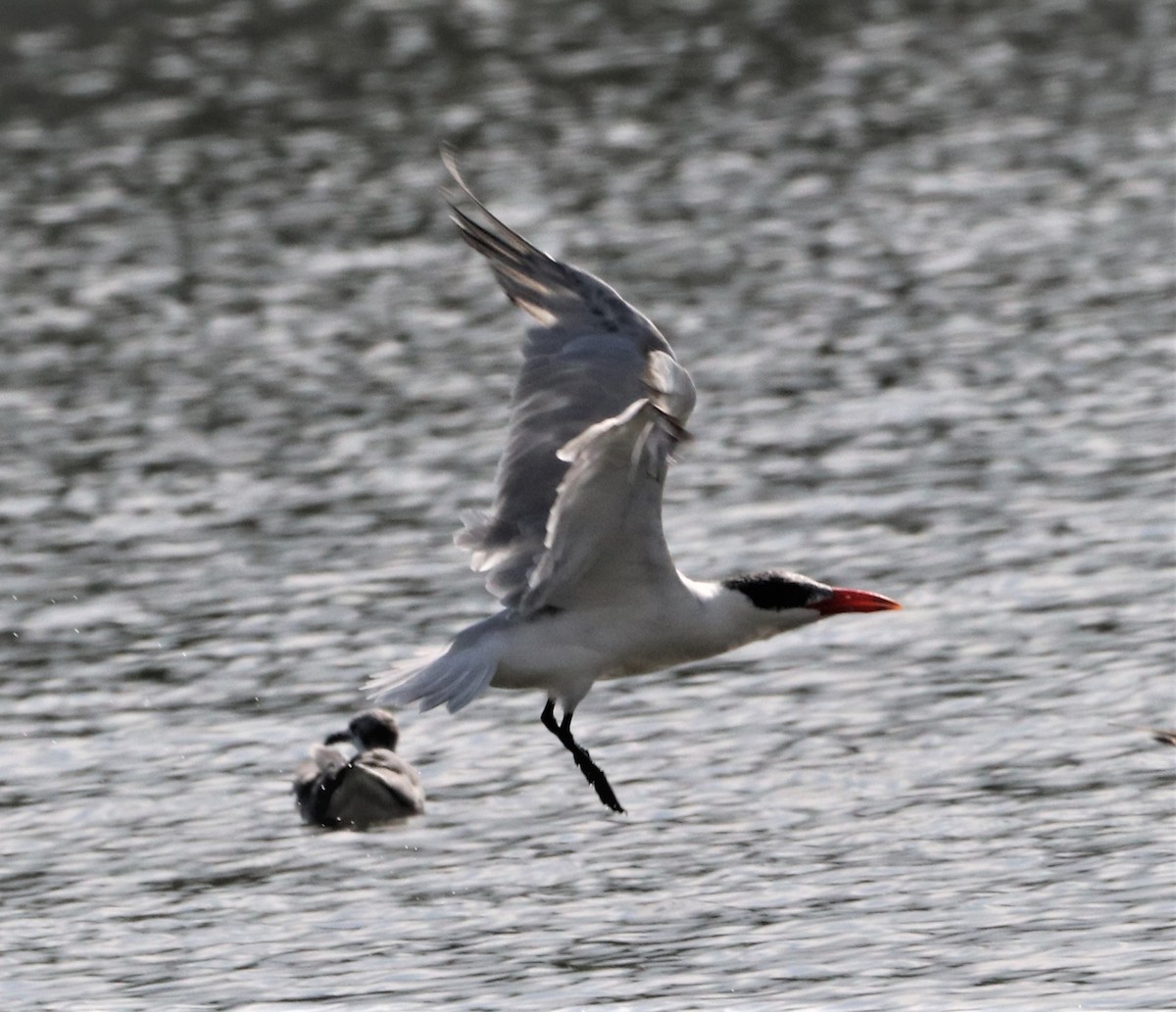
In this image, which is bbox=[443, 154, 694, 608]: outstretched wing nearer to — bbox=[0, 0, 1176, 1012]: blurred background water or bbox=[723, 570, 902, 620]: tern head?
bbox=[0, 0, 1176, 1012]: blurred background water

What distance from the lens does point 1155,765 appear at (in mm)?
11703

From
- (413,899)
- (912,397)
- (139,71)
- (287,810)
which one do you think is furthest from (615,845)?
(139,71)

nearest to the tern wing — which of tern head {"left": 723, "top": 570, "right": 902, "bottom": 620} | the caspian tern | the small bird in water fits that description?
the caspian tern

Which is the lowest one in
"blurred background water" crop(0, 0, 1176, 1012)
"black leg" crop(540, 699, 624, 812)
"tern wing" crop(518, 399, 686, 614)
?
"blurred background water" crop(0, 0, 1176, 1012)

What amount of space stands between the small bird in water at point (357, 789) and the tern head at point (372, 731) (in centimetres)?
3

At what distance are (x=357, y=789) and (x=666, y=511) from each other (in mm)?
4510

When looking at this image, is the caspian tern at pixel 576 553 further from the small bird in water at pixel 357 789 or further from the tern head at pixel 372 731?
the tern head at pixel 372 731

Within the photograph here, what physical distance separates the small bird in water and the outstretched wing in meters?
1.78

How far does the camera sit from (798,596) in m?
10.3

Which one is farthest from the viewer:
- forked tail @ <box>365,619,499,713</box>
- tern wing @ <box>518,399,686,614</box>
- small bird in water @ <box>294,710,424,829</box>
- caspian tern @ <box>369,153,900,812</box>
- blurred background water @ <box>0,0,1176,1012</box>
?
small bird in water @ <box>294,710,424,829</box>

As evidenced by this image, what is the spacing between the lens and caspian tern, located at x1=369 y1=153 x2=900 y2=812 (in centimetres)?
949

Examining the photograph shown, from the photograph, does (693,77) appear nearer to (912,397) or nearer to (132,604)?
(912,397)

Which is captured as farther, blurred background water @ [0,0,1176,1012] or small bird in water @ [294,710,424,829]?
small bird in water @ [294,710,424,829]

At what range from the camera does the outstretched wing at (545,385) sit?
9500 millimetres
